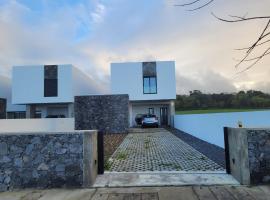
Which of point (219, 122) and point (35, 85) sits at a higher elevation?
point (35, 85)

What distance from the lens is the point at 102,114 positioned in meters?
22.4

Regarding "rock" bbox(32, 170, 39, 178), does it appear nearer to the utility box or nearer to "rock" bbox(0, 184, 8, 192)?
"rock" bbox(0, 184, 8, 192)

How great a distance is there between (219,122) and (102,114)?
12.1m

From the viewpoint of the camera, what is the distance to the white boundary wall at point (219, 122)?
9138mm

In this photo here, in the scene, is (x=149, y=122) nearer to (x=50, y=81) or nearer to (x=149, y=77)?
(x=149, y=77)

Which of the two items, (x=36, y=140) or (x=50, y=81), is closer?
(x=36, y=140)

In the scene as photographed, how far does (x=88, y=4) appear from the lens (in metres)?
6.17

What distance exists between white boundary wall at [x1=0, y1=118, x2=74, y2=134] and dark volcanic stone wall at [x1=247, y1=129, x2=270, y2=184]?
1445 centimetres

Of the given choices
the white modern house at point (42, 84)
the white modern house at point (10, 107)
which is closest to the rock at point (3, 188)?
the white modern house at point (42, 84)

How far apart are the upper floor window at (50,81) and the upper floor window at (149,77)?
9714mm

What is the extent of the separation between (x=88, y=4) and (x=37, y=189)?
162 inches

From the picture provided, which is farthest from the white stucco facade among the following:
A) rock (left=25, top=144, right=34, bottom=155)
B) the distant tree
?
rock (left=25, top=144, right=34, bottom=155)

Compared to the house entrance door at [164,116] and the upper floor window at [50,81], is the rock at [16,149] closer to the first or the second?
the upper floor window at [50,81]

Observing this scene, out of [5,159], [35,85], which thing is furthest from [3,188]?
[35,85]
